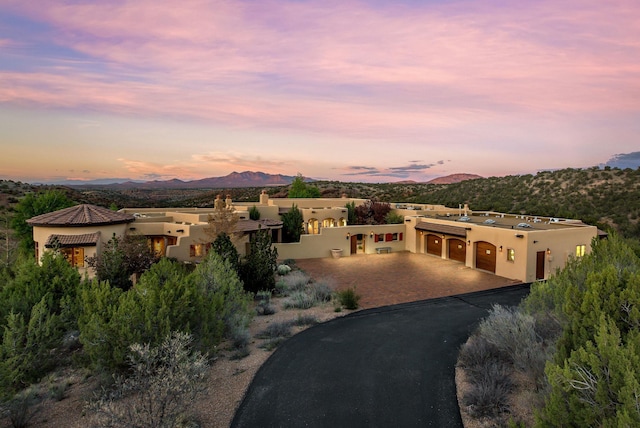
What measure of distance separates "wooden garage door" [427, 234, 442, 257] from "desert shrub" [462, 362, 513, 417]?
19.6 metres

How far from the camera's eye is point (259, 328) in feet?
41.4

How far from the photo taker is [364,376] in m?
8.81

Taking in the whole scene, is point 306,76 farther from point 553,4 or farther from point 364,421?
point 364,421

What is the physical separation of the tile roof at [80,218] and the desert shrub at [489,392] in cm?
2315

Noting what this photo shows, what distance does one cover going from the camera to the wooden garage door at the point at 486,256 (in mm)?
22062

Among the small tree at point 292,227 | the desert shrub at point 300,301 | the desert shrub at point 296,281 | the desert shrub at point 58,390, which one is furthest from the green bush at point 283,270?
the desert shrub at point 58,390

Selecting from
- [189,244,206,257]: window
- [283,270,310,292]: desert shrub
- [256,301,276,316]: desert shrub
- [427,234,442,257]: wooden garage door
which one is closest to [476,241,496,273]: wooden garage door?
[427,234,442,257]: wooden garage door

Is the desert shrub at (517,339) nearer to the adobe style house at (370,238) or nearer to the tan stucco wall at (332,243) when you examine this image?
the adobe style house at (370,238)

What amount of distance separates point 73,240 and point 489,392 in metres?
23.6

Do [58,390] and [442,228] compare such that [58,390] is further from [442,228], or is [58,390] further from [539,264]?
[442,228]

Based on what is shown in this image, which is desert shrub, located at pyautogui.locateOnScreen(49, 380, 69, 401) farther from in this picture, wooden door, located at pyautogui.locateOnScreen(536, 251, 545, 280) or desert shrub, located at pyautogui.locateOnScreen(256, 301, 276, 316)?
wooden door, located at pyautogui.locateOnScreen(536, 251, 545, 280)

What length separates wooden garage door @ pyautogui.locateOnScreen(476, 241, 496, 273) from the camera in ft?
72.4

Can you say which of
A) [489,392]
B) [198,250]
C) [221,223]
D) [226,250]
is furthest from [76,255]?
[489,392]

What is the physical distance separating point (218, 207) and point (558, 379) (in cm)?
2064
